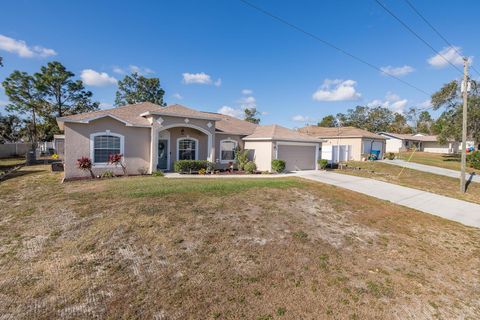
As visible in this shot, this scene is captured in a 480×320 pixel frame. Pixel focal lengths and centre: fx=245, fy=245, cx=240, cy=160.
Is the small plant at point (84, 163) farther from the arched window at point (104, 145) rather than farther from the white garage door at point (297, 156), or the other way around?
the white garage door at point (297, 156)

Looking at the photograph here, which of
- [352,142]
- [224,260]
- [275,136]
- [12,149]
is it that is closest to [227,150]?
[275,136]

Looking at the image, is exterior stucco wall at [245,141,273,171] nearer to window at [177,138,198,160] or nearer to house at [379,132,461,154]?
window at [177,138,198,160]

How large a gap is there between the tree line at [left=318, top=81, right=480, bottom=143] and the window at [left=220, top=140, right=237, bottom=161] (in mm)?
29614

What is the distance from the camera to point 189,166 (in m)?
16.2

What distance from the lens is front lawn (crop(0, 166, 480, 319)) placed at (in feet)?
13.5

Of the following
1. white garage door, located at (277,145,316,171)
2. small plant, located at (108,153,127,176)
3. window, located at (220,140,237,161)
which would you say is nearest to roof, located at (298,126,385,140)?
white garage door, located at (277,145,316,171)

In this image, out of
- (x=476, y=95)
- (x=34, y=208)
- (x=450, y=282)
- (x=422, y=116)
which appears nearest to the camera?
(x=450, y=282)

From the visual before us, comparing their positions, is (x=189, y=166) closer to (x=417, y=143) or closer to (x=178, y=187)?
(x=178, y=187)

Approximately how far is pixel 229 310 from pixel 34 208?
8.13m

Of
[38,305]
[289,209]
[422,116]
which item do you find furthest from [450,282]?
[422,116]

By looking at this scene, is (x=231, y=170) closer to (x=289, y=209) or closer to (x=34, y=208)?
(x=289, y=209)

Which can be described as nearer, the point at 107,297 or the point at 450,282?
the point at 107,297

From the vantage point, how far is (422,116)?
85062mm

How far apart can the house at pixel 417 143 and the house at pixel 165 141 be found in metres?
34.8
